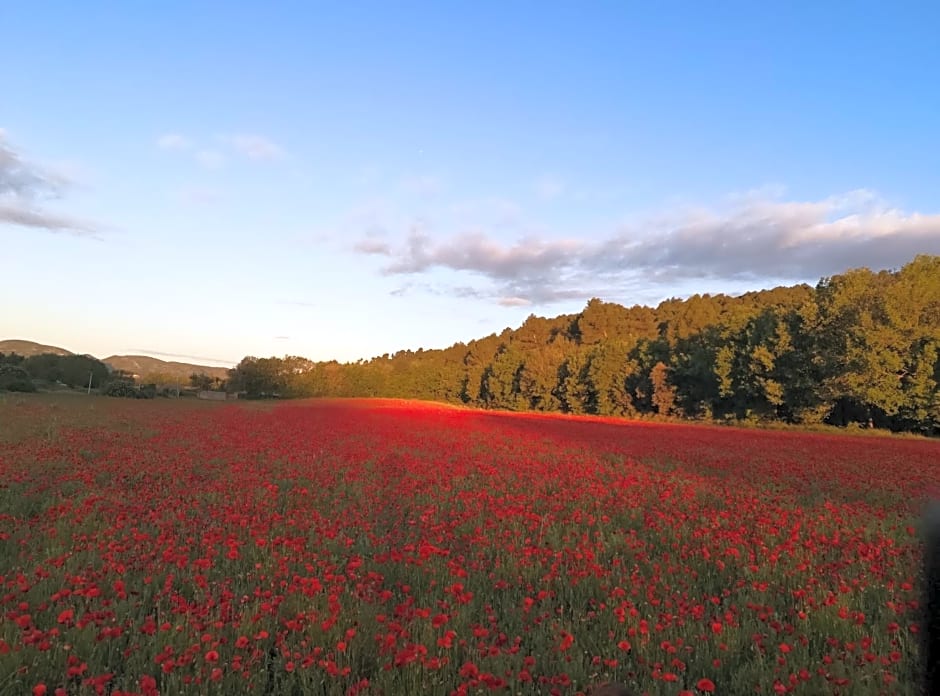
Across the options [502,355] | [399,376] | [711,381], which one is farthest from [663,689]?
[399,376]

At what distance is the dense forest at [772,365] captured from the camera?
127 feet

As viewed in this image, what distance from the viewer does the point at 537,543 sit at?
741 cm

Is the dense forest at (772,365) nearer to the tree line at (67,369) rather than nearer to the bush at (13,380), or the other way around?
the tree line at (67,369)

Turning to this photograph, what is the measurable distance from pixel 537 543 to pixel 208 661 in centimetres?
436

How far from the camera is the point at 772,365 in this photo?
155 ft

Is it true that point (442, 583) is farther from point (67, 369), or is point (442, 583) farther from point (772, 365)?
point (67, 369)

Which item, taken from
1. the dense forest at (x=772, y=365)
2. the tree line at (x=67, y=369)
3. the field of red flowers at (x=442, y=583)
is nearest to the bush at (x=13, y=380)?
the tree line at (x=67, y=369)

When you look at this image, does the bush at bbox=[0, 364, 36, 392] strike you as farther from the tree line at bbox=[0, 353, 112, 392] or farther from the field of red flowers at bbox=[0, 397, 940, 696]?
the field of red flowers at bbox=[0, 397, 940, 696]

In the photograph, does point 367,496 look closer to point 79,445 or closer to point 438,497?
point 438,497

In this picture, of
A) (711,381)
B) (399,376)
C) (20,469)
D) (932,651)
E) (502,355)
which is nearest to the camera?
(932,651)

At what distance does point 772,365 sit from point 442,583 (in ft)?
157

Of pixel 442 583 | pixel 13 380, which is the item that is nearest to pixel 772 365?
pixel 442 583

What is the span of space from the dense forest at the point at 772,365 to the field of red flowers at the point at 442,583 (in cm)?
3145

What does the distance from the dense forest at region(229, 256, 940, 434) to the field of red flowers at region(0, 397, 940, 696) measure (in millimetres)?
31453
